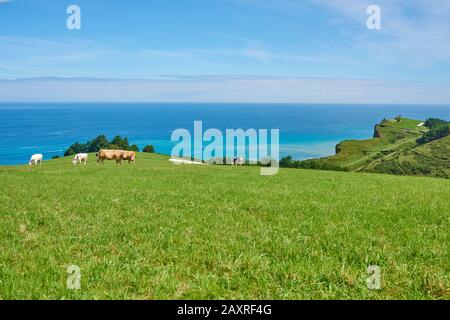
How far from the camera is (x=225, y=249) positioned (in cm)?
878

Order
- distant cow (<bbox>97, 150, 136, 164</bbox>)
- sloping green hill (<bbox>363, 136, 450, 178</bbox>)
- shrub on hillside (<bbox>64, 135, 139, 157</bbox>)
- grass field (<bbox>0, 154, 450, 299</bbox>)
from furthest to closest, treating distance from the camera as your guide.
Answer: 1. sloping green hill (<bbox>363, 136, 450, 178</bbox>)
2. shrub on hillside (<bbox>64, 135, 139, 157</bbox>)
3. distant cow (<bbox>97, 150, 136, 164</bbox>)
4. grass field (<bbox>0, 154, 450, 299</bbox>)

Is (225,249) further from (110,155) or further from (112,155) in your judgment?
(110,155)

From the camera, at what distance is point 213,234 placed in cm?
1031

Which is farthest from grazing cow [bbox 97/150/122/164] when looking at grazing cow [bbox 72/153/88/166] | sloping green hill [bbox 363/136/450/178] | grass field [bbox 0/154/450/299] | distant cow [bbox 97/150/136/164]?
sloping green hill [bbox 363/136/450/178]

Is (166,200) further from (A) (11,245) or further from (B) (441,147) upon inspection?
(B) (441,147)

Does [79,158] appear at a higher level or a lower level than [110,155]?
lower

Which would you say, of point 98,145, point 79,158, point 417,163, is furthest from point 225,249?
point 417,163

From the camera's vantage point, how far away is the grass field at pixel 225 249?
6.60m

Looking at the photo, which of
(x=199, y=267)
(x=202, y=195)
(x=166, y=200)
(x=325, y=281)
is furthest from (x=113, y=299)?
(x=202, y=195)

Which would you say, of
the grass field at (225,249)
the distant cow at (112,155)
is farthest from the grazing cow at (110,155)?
the grass field at (225,249)

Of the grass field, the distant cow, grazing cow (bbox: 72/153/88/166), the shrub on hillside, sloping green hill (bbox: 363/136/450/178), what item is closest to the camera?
the grass field

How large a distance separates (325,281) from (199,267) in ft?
8.19

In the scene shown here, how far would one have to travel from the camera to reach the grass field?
21.7 feet

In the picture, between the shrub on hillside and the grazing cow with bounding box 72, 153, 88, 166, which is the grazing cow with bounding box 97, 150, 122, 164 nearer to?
the grazing cow with bounding box 72, 153, 88, 166
